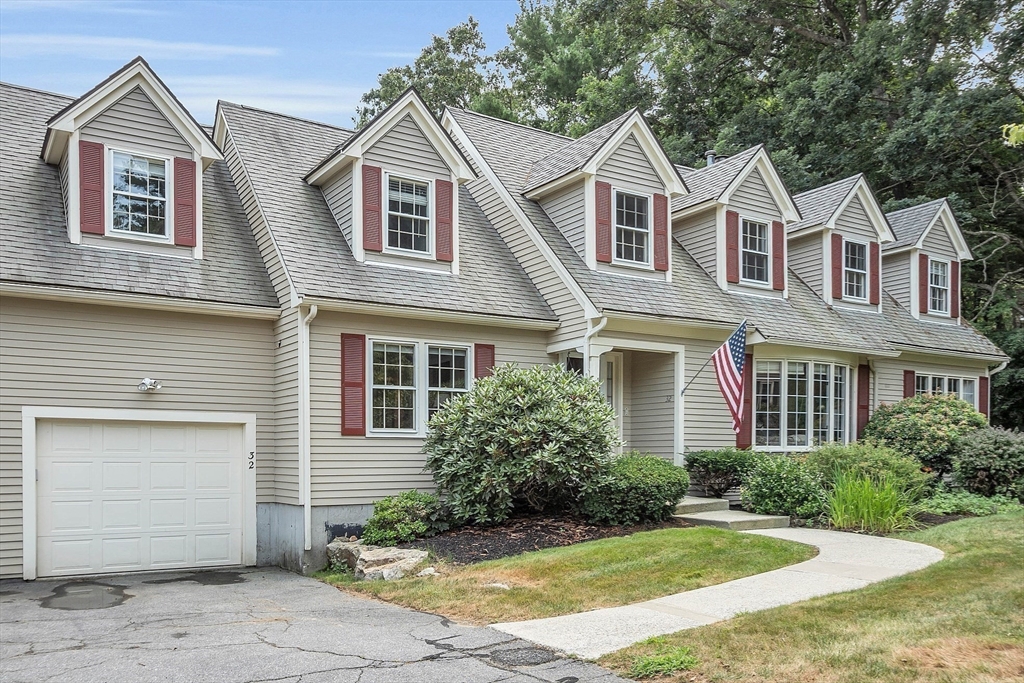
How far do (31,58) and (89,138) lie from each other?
640 centimetres

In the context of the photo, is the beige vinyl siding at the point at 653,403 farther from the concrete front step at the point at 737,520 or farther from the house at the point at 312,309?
the concrete front step at the point at 737,520

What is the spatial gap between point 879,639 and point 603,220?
31.1 feet

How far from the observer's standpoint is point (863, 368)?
59.5ft

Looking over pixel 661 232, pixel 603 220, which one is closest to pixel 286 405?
pixel 603 220

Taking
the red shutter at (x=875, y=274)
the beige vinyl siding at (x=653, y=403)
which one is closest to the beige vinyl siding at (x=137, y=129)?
the beige vinyl siding at (x=653, y=403)

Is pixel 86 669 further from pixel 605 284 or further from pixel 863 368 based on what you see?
pixel 863 368

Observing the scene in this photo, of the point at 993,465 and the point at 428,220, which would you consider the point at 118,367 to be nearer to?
the point at 428,220

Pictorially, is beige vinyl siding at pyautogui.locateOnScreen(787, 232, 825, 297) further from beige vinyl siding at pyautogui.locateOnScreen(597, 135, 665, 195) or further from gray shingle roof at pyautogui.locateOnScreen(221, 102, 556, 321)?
gray shingle roof at pyautogui.locateOnScreen(221, 102, 556, 321)

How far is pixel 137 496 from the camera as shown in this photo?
38.2 ft

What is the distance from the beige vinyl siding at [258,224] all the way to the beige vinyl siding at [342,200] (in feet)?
3.80

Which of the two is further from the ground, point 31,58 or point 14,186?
point 31,58

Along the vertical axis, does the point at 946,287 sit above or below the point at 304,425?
above

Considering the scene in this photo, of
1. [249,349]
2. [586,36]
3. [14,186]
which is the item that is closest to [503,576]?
[249,349]

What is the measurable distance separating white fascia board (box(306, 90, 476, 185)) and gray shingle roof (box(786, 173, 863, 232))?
8067 millimetres
